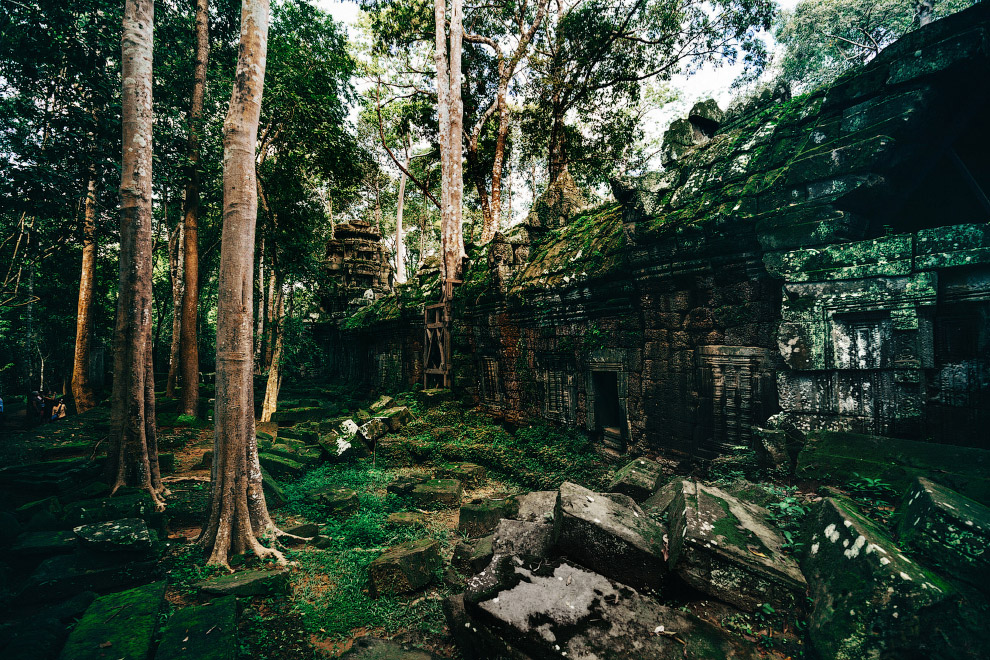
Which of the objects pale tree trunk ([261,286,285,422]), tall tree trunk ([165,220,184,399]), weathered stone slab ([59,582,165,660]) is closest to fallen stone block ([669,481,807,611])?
weathered stone slab ([59,582,165,660])

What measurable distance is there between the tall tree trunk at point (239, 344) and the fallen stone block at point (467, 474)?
2.46 meters

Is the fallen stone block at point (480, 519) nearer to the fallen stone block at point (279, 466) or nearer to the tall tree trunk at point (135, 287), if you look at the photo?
the fallen stone block at point (279, 466)

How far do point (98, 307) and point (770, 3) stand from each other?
89.5ft

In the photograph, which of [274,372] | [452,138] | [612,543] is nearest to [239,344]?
[612,543]

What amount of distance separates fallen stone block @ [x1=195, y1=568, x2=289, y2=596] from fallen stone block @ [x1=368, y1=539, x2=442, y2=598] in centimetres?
74

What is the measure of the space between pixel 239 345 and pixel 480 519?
3.13m

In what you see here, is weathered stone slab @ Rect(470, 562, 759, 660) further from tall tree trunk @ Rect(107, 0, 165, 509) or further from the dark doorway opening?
tall tree trunk @ Rect(107, 0, 165, 509)

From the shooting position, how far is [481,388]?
8586 millimetres

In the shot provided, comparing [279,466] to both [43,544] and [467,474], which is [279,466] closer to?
[43,544]

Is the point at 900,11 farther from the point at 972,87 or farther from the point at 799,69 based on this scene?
the point at 972,87

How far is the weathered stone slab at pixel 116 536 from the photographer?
131 inches

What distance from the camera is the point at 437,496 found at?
5125 mm

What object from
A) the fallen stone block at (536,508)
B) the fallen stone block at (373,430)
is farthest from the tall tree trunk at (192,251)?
the fallen stone block at (536,508)

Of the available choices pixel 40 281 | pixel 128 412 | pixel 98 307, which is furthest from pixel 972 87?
pixel 98 307
